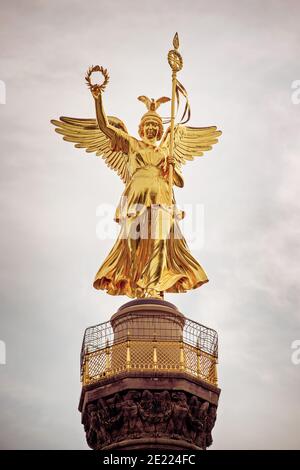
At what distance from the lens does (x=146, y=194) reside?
4847 cm

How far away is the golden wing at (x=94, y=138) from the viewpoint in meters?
49.9

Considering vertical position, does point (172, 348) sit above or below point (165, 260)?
below

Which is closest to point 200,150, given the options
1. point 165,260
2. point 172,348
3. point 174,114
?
point 174,114

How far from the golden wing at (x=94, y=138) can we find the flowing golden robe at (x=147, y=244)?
0.78 meters

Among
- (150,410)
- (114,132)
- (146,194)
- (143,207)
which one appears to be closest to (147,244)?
(143,207)

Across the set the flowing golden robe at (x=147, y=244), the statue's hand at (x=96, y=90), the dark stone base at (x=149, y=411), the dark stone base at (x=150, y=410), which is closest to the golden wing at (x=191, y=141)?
the flowing golden robe at (x=147, y=244)

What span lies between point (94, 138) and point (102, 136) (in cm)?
26

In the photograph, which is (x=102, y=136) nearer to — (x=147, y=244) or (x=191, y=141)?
(x=191, y=141)

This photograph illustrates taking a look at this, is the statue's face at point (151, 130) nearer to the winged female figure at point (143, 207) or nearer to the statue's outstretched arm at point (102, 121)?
the winged female figure at point (143, 207)

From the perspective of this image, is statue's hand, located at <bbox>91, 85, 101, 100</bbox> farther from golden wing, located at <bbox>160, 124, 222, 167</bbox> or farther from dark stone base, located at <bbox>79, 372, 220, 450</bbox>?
dark stone base, located at <bbox>79, 372, 220, 450</bbox>

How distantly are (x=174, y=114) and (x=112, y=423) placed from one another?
10.2 m

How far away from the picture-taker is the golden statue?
4728 centimetres

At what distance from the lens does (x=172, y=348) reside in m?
44.4

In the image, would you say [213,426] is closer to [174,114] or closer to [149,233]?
[149,233]
